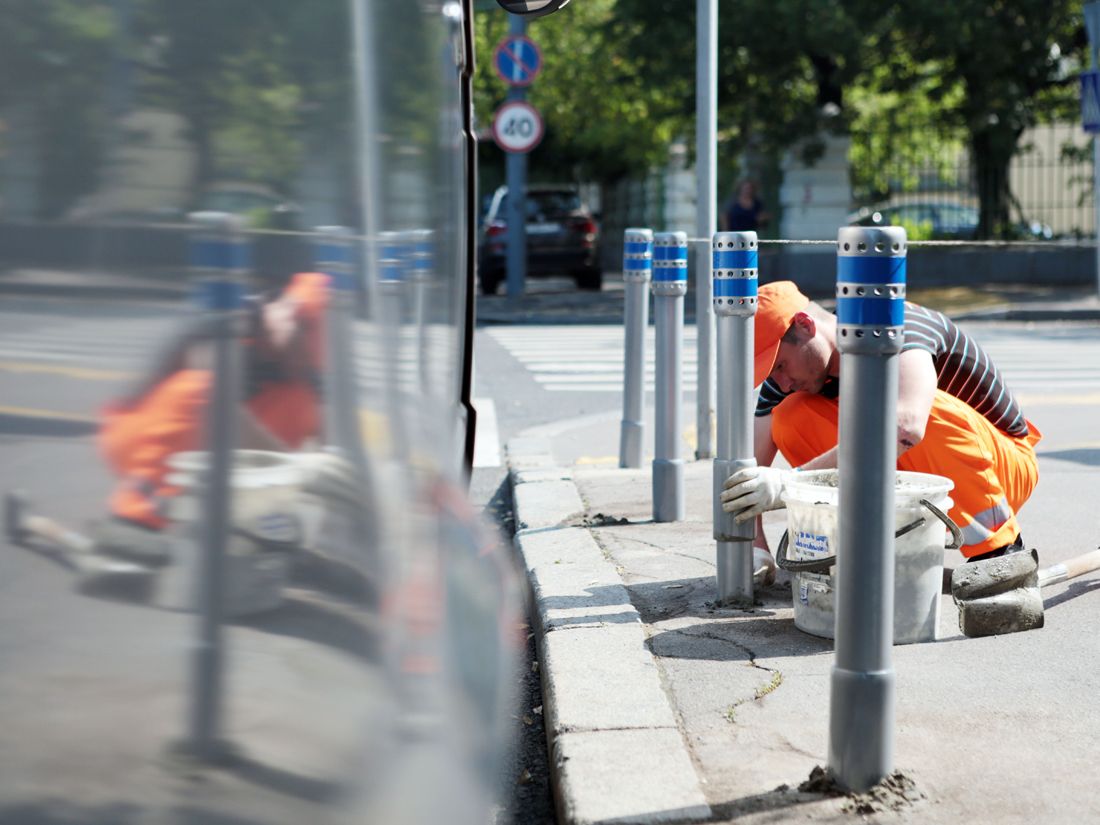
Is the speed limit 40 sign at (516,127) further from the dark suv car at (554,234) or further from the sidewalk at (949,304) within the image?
the dark suv car at (554,234)

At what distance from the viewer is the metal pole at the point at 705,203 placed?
7059mm

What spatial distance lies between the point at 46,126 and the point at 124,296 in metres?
0.16

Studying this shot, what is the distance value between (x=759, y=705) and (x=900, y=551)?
2.16 feet

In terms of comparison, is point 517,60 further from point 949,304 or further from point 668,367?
point 668,367

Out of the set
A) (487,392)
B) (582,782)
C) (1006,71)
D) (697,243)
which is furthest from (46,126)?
(1006,71)

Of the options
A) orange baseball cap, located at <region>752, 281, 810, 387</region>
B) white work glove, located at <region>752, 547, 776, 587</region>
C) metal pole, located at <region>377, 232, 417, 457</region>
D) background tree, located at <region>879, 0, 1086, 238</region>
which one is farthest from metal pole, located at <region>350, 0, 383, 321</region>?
background tree, located at <region>879, 0, 1086, 238</region>

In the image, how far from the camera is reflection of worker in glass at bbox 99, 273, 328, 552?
4.11ft

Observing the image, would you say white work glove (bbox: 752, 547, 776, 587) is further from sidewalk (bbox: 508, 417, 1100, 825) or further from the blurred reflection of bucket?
the blurred reflection of bucket

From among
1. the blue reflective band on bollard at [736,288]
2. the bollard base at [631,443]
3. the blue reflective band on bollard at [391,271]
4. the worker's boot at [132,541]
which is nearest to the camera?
the worker's boot at [132,541]

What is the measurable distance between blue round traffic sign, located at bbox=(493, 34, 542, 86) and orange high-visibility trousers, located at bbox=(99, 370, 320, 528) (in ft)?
57.9

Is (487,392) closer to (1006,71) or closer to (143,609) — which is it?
(143,609)

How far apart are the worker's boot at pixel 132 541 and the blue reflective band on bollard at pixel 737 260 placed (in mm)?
2960

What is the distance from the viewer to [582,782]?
2.96 m

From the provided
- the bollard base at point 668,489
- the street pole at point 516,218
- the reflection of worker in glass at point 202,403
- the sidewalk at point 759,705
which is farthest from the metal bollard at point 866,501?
the street pole at point 516,218
